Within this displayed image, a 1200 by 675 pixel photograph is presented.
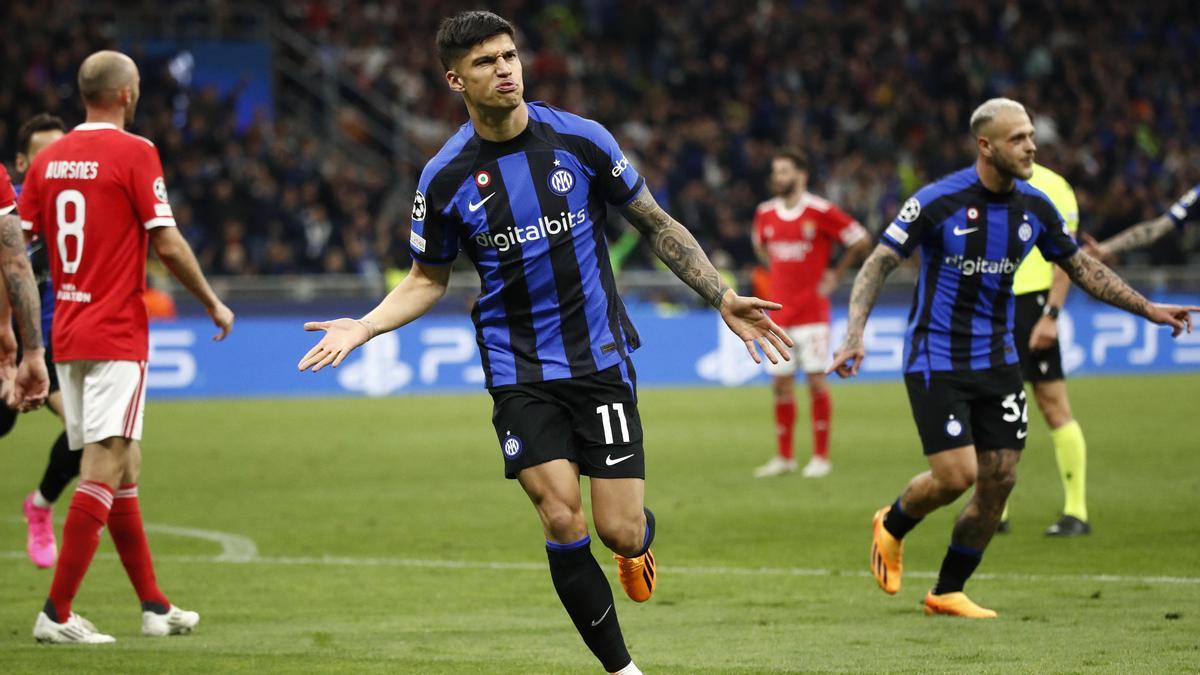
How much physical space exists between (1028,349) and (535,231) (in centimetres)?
504

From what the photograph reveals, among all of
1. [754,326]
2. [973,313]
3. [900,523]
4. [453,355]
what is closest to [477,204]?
[754,326]

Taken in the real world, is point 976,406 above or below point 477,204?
below

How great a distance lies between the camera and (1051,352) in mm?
9641

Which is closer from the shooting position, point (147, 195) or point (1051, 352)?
point (147, 195)

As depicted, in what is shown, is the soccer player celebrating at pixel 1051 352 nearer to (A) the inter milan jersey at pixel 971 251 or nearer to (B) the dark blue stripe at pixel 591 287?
(A) the inter milan jersey at pixel 971 251

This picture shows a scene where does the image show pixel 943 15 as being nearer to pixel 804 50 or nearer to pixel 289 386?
pixel 804 50

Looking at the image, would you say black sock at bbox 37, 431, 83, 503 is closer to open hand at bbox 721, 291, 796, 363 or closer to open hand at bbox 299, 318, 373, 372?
open hand at bbox 299, 318, 373, 372

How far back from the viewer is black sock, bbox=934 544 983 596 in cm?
716

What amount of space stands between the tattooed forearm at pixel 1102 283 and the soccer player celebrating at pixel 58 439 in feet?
17.2

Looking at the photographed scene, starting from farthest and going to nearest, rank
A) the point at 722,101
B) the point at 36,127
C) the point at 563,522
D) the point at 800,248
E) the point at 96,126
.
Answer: the point at 722,101 < the point at 800,248 < the point at 36,127 < the point at 96,126 < the point at 563,522

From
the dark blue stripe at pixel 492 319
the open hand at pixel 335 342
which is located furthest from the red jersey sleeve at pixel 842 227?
the open hand at pixel 335 342

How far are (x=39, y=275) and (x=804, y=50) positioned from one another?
25.1m

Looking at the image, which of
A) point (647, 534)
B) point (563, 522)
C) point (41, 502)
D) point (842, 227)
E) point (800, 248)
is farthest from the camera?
point (800, 248)

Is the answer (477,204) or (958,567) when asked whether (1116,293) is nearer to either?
(958,567)
